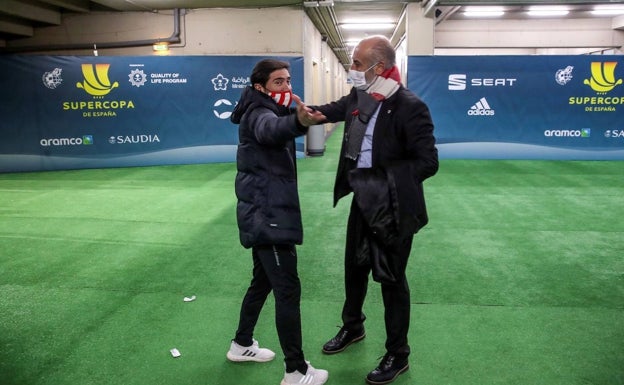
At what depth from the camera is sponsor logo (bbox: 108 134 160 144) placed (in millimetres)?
10133

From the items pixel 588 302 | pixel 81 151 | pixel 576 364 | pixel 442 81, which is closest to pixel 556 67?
pixel 442 81

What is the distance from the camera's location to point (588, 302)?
3562 mm

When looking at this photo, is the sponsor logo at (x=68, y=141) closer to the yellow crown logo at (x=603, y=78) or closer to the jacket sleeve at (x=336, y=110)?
the jacket sleeve at (x=336, y=110)

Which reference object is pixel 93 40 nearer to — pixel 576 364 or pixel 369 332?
pixel 369 332

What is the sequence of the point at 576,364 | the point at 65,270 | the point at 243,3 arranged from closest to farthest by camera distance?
1. the point at 576,364
2. the point at 65,270
3. the point at 243,3

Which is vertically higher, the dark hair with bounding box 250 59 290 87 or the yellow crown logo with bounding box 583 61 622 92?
the yellow crown logo with bounding box 583 61 622 92

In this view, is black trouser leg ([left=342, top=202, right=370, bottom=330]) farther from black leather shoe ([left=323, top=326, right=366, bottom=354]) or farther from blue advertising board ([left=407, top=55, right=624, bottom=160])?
blue advertising board ([left=407, top=55, right=624, bottom=160])

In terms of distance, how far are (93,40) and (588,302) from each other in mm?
10403

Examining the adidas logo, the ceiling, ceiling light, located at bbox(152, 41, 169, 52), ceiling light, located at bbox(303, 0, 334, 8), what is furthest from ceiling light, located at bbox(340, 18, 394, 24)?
ceiling light, located at bbox(152, 41, 169, 52)

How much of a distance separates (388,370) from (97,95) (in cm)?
909

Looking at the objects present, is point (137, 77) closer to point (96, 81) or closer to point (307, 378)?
point (96, 81)

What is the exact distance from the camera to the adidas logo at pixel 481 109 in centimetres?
1058

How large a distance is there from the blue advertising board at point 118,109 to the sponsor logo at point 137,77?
2 cm

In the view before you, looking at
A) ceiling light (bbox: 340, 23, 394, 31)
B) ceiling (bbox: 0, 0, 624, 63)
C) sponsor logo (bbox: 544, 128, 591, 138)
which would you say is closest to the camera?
ceiling (bbox: 0, 0, 624, 63)
